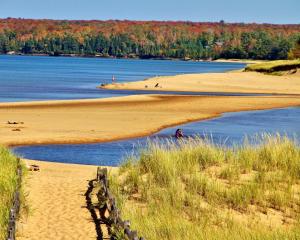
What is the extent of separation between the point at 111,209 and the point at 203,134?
1478 centimetres

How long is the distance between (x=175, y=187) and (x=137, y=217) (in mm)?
2037

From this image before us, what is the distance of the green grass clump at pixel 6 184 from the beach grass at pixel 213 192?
1987 mm

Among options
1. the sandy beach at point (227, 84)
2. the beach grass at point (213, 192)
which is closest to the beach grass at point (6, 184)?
the beach grass at point (213, 192)

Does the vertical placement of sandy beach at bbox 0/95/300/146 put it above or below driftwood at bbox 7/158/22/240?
below

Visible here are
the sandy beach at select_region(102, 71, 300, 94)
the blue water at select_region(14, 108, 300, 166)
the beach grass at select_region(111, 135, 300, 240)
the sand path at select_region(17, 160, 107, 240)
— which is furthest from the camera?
the sandy beach at select_region(102, 71, 300, 94)

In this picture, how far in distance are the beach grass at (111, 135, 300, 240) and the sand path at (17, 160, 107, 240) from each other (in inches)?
32.1

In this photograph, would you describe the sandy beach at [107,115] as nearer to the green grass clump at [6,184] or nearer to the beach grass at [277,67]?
the green grass clump at [6,184]

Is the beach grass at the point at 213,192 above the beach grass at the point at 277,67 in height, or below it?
above

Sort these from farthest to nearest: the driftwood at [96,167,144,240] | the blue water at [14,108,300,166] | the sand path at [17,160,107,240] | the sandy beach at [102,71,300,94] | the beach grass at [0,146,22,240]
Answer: the sandy beach at [102,71,300,94]
the blue water at [14,108,300,166]
the sand path at [17,160,107,240]
the beach grass at [0,146,22,240]
the driftwood at [96,167,144,240]

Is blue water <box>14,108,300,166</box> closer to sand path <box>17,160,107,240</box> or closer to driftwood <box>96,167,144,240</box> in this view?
sand path <box>17,160,107,240</box>

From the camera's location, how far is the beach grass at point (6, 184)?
1143 cm

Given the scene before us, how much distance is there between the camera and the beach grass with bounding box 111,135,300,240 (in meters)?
10.8

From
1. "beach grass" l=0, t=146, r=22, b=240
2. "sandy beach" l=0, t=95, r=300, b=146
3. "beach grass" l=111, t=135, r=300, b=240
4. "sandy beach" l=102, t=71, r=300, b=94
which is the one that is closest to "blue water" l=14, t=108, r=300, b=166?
"sandy beach" l=0, t=95, r=300, b=146

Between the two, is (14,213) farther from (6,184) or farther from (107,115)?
(107,115)
